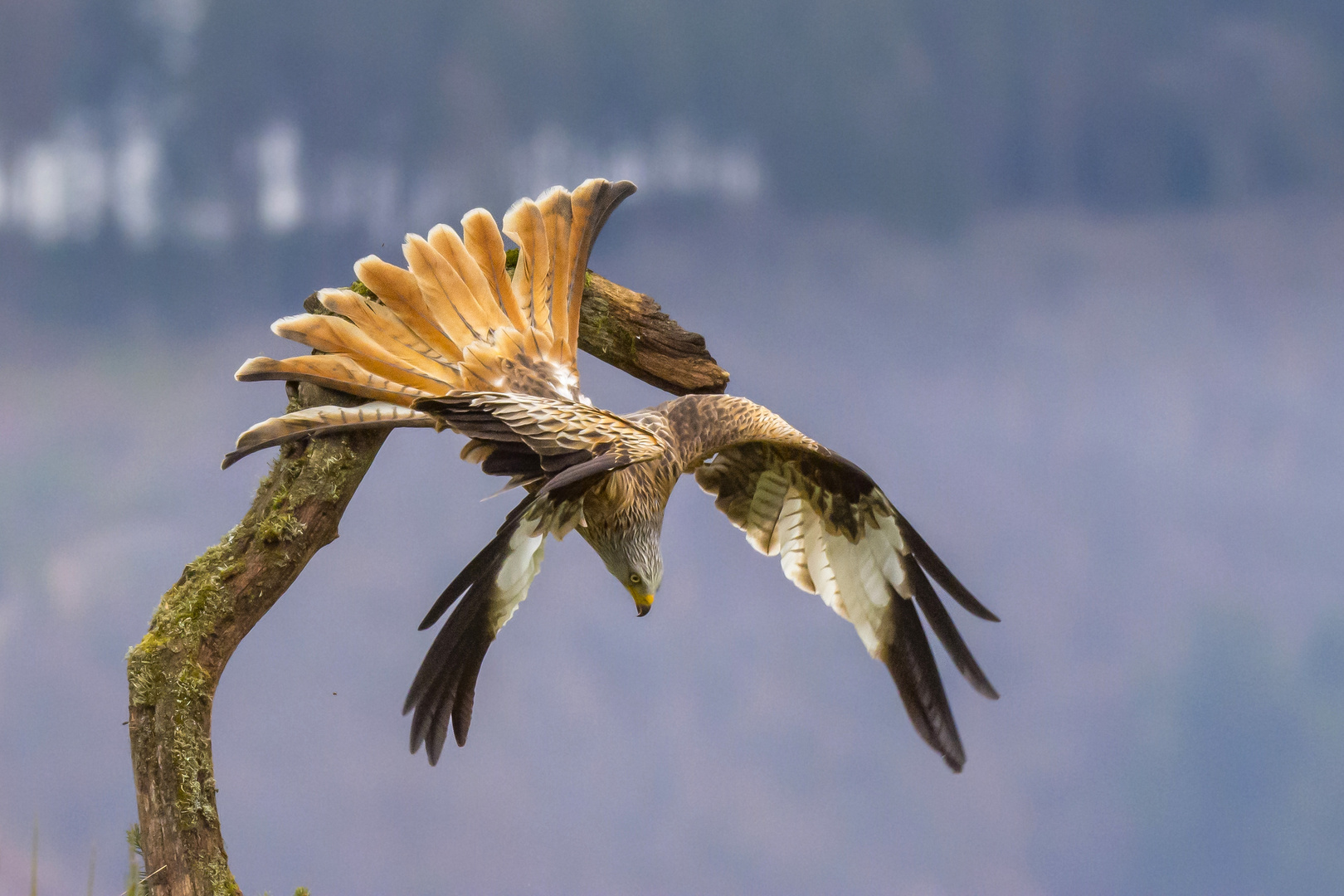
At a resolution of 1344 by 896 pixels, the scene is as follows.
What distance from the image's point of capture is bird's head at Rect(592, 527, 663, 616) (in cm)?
245

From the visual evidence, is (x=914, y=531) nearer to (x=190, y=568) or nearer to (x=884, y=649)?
(x=884, y=649)

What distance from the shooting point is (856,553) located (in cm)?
302

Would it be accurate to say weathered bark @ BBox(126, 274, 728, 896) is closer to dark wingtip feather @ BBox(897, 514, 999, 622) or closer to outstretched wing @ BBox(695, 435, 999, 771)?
outstretched wing @ BBox(695, 435, 999, 771)

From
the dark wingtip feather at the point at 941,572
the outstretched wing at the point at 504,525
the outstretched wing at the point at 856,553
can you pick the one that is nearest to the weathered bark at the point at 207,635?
the outstretched wing at the point at 504,525

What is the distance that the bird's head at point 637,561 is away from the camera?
2.45m

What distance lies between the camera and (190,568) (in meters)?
2.55

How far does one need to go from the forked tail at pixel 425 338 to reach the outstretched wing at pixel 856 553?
66cm

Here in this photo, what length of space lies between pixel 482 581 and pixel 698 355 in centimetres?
127

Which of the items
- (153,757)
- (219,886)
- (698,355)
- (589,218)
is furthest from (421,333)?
(219,886)

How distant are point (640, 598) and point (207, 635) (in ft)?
3.33

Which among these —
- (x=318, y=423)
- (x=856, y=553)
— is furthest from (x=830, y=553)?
(x=318, y=423)

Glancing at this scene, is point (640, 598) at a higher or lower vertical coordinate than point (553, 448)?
lower

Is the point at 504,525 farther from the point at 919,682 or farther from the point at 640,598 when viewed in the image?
the point at 919,682

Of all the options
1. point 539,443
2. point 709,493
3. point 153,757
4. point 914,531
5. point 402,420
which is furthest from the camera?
point 709,493
